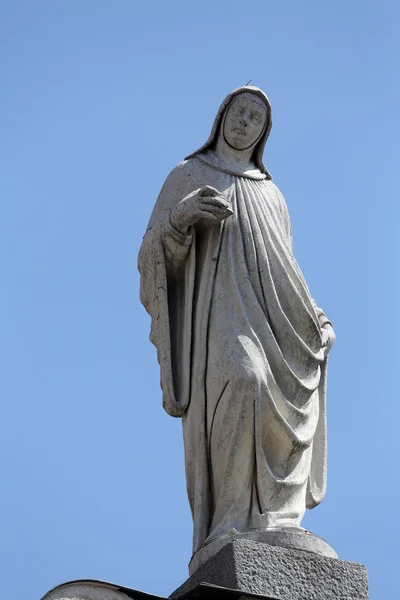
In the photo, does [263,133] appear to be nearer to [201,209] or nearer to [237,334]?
[201,209]

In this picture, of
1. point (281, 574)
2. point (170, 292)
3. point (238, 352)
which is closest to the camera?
point (281, 574)

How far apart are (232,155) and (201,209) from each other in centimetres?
97

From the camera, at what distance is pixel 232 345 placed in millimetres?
10367

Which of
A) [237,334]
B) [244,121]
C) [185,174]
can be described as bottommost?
[237,334]

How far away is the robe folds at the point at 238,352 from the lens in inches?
399

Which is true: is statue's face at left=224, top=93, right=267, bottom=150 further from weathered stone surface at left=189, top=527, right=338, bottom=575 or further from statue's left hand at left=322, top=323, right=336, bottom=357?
weathered stone surface at left=189, top=527, right=338, bottom=575

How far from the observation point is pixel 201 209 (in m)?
10.8

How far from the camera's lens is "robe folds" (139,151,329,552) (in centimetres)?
1013

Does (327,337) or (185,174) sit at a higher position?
(185,174)

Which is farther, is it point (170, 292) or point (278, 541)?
point (170, 292)

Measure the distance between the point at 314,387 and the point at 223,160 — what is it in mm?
2087

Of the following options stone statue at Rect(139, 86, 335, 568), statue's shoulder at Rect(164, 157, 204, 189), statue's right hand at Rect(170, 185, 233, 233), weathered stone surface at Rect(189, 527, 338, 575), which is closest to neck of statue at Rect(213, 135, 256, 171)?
stone statue at Rect(139, 86, 335, 568)

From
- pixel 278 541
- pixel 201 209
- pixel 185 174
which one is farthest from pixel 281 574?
pixel 185 174

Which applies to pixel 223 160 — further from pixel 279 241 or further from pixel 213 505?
pixel 213 505
